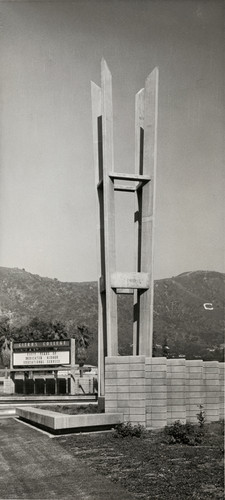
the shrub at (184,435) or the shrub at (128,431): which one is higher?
the shrub at (184,435)

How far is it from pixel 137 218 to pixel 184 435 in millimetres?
10229

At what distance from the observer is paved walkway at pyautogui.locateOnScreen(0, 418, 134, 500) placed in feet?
27.8

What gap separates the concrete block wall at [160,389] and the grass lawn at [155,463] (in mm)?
1606

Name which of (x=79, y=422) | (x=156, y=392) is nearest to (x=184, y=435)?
(x=79, y=422)

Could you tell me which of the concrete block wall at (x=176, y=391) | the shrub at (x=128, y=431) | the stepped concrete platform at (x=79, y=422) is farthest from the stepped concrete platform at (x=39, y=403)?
the shrub at (x=128, y=431)

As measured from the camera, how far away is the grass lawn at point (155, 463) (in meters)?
8.41

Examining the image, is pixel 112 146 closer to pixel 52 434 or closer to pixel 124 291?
pixel 124 291

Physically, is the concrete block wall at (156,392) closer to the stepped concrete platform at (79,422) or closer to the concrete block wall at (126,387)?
the concrete block wall at (126,387)

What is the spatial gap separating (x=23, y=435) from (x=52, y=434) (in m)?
0.89

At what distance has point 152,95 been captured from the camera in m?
20.8

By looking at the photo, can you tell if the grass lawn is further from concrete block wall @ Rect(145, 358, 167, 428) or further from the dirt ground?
concrete block wall @ Rect(145, 358, 167, 428)

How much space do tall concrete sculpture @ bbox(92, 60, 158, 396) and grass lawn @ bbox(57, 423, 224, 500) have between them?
536cm

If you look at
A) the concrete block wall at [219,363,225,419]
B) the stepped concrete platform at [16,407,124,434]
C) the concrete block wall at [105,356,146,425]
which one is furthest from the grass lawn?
the concrete block wall at [219,363,225,419]

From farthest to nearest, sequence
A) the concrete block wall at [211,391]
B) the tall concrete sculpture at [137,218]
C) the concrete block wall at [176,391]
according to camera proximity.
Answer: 1. the tall concrete sculpture at [137,218]
2. the concrete block wall at [211,391]
3. the concrete block wall at [176,391]
